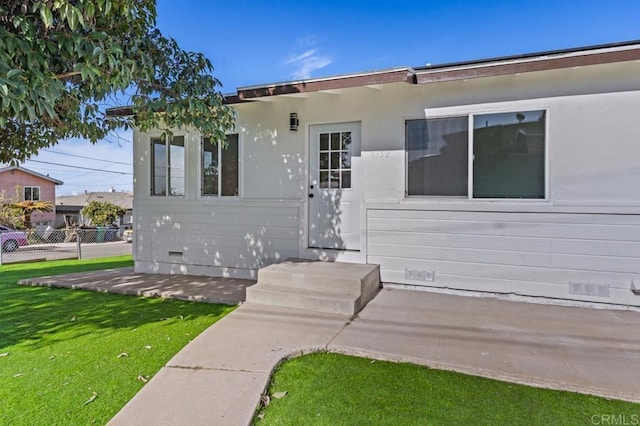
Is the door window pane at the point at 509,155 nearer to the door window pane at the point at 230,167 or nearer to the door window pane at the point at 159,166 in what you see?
the door window pane at the point at 230,167

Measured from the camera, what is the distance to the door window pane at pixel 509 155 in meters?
4.83

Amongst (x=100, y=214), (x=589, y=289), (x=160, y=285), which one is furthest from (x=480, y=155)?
(x=100, y=214)

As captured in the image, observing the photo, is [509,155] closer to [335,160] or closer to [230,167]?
[335,160]

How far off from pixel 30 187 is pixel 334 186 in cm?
3233

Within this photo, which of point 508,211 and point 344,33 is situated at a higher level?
point 344,33

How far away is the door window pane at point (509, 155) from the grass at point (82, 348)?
12.9ft

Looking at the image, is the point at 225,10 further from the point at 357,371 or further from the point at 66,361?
the point at 357,371

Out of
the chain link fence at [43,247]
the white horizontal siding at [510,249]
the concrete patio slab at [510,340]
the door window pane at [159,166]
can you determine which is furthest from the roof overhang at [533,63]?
the chain link fence at [43,247]

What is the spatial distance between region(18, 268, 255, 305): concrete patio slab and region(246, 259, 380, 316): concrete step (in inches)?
20.5

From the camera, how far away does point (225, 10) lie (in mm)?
9031

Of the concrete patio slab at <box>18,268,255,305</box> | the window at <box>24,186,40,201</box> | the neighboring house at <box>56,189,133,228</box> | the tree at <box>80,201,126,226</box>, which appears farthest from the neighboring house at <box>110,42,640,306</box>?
the window at <box>24,186,40,201</box>

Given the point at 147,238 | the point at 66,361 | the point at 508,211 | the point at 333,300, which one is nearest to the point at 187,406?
the point at 66,361

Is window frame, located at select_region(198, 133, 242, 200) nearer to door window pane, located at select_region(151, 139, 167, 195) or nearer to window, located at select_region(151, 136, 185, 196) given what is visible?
window, located at select_region(151, 136, 185, 196)

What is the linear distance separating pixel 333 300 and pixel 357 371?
142 cm
